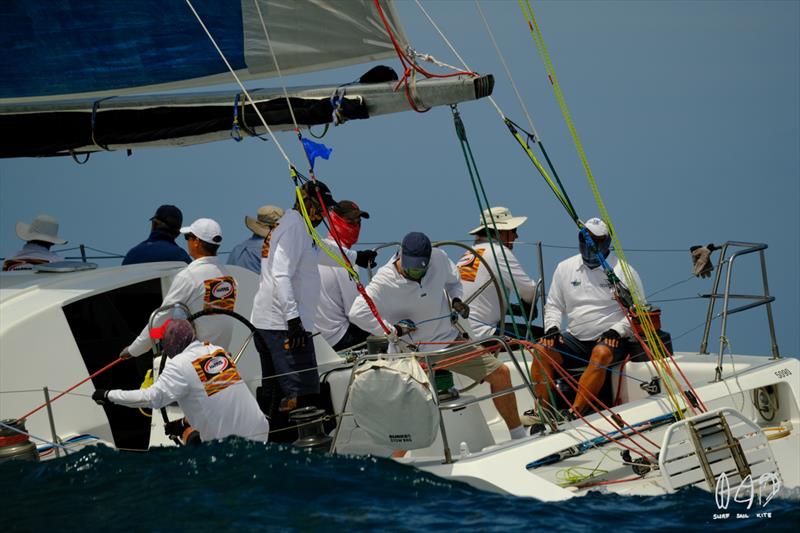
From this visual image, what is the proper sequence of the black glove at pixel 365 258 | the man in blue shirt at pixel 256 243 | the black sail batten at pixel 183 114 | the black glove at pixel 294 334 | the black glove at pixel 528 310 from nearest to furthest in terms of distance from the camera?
the black glove at pixel 294 334 < the black sail batten at pixel 183 114 < the black glove at pixel 528 310 < the black glove at pixel 365 258 < the man in blue shirt at pixel 256 243

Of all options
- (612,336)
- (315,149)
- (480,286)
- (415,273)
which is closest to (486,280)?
(480,286)

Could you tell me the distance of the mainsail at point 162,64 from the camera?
21.2 ft

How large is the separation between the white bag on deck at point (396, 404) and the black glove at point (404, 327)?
942 millimetres

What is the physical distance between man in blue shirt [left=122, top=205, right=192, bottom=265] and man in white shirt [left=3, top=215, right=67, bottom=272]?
20.2 inches

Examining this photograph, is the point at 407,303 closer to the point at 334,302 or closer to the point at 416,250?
the point at 416,250

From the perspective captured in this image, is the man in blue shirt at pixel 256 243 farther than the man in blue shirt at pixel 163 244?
Yes

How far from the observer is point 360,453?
554 centimetres

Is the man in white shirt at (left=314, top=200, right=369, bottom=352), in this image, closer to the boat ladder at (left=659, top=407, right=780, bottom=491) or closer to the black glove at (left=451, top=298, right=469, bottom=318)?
the black glove at (left=451, top=298, right=469, bottom=318)

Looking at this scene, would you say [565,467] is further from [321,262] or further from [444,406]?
[321,262]

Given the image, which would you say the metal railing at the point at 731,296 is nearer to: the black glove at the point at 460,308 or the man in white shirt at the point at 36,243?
the black glove at the point at 460,308

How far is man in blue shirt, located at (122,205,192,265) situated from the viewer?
731 cm

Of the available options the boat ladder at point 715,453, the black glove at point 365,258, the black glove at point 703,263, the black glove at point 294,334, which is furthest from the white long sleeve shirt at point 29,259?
the boat ladder at point 715,453

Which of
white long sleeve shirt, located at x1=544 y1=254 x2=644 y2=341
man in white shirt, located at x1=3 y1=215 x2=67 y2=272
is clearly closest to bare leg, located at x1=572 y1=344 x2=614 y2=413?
white long sleeve shirt, located at x1=544 y1=254 x2=644 y2=341

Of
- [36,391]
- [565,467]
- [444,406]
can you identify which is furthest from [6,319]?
[565,467]
